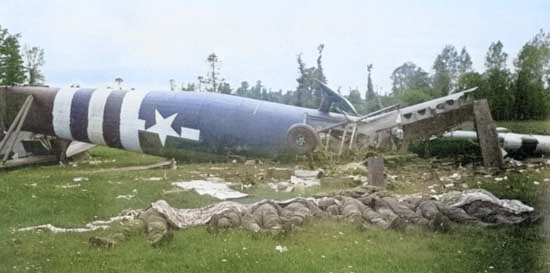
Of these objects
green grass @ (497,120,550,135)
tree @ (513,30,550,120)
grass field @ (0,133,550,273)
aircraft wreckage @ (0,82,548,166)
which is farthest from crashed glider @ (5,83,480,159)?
tree @ (513,30,550,120)

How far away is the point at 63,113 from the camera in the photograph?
3.08 metres

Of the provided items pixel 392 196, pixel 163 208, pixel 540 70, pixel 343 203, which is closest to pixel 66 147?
pixel 163 208

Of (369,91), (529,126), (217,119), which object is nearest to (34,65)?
(217,119)

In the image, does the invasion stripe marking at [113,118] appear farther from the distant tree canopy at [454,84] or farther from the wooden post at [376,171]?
the wooden post at [376,171]

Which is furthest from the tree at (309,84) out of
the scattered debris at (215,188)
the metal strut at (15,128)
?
the metal strut at (15,128)

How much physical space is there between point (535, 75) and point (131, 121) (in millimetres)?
2572

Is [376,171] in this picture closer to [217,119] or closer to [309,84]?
[309,84]

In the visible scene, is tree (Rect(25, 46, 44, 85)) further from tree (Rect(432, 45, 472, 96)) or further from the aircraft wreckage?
tree (Rect(432, 45, 472, 96))

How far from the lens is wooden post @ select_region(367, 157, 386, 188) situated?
288cm

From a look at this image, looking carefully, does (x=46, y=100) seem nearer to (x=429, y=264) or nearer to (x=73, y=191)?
(x=73, y=191)

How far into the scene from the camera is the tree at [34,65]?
3008 millimetres

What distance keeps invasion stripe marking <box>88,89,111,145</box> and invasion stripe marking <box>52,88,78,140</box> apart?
0.13 meters

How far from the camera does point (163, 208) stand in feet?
9.18

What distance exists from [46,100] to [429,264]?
2546 mm
